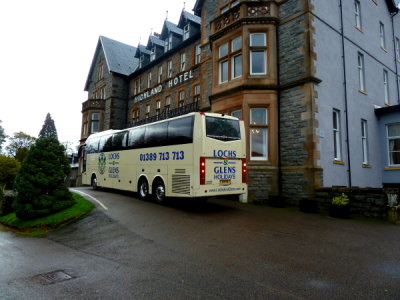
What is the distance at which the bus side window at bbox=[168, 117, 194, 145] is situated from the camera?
1110cm

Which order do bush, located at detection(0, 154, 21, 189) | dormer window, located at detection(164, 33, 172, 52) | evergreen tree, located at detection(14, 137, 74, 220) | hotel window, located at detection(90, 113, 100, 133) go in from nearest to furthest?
evergreen tree, located at detection(14, 137, 74, 220) → dormer window, located at detection(164, 33, 172, 52) → bush, located at detection(0, 154, 21, 189) → hotel window, located at detection(90, 113, 100, 133)

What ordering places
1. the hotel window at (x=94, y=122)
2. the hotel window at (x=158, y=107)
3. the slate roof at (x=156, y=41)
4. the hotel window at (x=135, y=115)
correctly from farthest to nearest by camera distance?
1. the hotel window at (x=94, y=122)
2. the hotel window at (x=135, y=115)
3. the slate roof at (x=156, y=41)
4. the hotel window at (x=158, y=107)

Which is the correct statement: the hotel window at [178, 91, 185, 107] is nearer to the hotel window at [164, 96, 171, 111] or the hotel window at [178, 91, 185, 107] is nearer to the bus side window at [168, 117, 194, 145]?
the hotel window at [164, 96, 171, 111]

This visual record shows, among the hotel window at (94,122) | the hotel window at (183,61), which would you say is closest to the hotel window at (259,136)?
the hotel window at (183,61)

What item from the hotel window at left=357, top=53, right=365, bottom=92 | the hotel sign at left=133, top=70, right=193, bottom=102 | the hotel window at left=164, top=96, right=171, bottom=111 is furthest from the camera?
the hotel window at left=164, top=96, right=171, bottom=111

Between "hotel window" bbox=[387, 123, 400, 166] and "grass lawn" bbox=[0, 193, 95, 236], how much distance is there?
17599mm

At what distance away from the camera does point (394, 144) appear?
1789 cm

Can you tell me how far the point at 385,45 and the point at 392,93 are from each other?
3463 mm

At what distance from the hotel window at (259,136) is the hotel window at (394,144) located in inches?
366

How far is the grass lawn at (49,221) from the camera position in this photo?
1069 centimetres

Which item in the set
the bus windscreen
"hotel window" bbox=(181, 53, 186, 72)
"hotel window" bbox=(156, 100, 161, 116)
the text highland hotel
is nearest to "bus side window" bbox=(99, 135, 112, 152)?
the text highland hotel

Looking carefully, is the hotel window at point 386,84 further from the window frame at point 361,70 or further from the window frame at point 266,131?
the window frame at point 266,131

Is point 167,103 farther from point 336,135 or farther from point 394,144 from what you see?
point 394,144

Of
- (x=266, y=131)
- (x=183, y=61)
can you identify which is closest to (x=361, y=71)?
(x=266, y=131)
